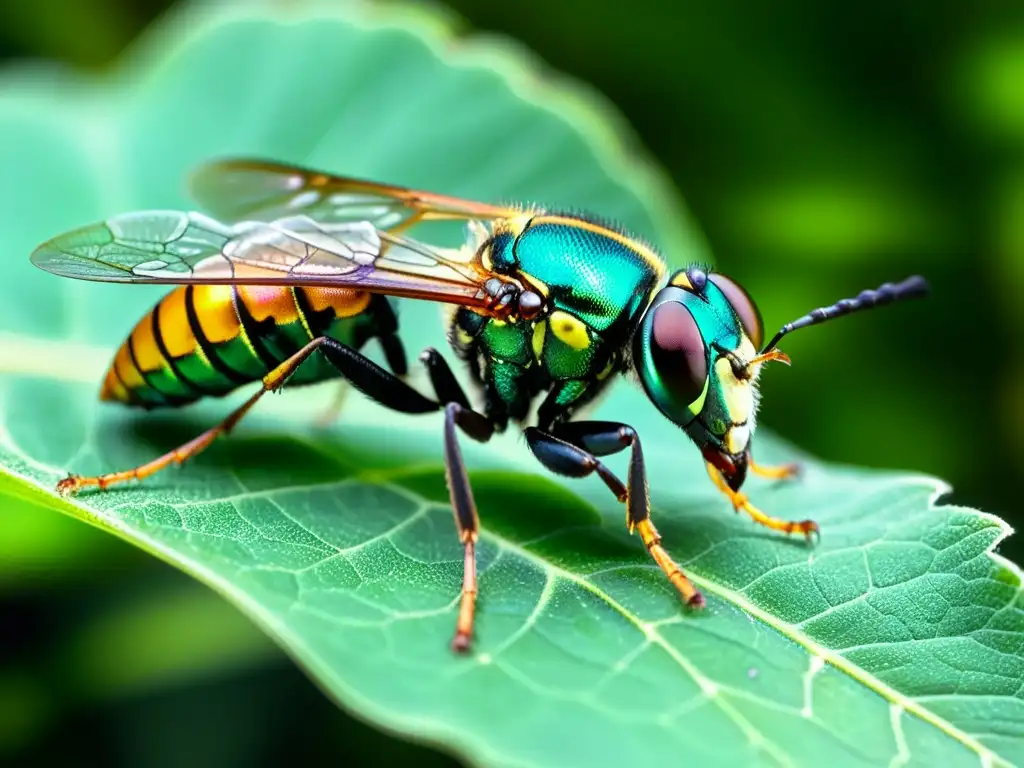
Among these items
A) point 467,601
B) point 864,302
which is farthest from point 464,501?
point 864,302

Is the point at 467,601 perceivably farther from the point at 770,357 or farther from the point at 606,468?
the point at 770,357

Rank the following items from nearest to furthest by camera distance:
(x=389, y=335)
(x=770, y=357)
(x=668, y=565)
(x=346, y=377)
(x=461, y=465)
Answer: (x=668, y=565) → (x=461, y=465) → (x=770, y=357) → (x=346, y=377) → (x=389, y=335)

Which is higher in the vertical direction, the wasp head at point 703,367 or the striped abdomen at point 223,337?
the wasp head at point 703,367

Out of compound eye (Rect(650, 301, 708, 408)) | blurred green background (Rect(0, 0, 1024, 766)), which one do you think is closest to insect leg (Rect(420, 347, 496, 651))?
compound eye (Rect(650, 301, 708, 408))

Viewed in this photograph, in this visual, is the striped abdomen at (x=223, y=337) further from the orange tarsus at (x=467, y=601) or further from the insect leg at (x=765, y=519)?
the insect leg at (x=765, y=519)

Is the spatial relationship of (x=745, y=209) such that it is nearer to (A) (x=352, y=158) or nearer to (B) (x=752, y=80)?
(B) (x=752, y=80)

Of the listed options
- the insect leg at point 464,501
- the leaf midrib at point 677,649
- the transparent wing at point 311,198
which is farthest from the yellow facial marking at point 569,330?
the transparent wing at point 311,198

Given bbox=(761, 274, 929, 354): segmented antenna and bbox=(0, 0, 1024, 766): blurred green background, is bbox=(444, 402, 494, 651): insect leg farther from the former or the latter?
bbox=(0, 0, 1024, 766): blurred green background
